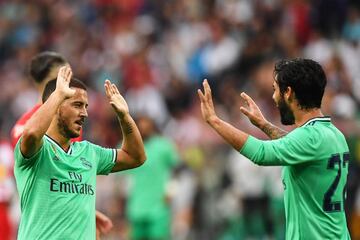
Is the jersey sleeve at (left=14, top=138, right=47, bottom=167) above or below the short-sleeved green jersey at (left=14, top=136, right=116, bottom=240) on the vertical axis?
above

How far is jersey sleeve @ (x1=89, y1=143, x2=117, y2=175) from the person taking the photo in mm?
7312

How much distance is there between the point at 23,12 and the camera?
20719 millimetres

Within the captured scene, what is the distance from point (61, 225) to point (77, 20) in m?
14.0

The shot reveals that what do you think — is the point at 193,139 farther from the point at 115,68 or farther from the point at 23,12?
the point at 23,12

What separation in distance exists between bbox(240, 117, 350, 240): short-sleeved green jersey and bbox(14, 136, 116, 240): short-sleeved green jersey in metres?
1.25

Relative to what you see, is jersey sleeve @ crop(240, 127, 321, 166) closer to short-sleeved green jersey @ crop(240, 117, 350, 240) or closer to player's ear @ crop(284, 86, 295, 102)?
short-sleeved green jersey @ crop(240, 117, 350, 240)

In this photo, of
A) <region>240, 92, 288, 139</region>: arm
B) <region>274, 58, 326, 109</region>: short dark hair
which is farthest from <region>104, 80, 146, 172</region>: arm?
<region>274, 58, 326, 109</region>: short dark hair

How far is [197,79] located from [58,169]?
1019 centimetres

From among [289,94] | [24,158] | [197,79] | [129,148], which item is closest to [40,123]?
[24,158]

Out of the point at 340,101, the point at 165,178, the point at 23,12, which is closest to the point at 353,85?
the point at 340,101

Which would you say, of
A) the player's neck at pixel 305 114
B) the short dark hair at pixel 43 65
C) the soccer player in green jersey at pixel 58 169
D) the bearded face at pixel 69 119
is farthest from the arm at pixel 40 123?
the short dark hair at pixel 43 65

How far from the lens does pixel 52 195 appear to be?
6.75 metres

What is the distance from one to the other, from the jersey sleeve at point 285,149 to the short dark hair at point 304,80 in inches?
10.9

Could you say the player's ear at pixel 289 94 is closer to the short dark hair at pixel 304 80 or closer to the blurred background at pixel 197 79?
the short dark hair at pixel 304 80
